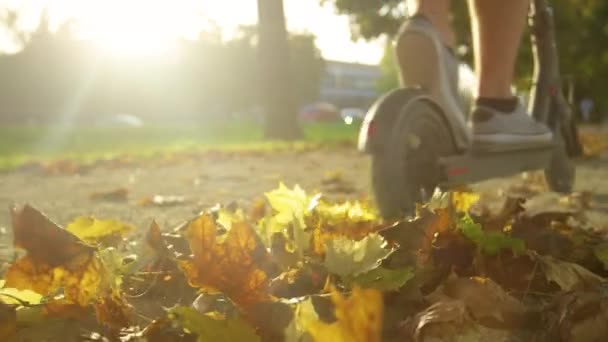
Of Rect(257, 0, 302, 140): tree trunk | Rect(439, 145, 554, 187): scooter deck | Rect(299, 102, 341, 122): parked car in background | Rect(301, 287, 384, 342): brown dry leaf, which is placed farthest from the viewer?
Rect(299, 102, 341, 122): parked car in background

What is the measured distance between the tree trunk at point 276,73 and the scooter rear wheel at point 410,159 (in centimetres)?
1188

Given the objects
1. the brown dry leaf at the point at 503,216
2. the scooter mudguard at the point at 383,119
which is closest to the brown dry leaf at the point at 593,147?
the scooter mudguard at the point at 383,119

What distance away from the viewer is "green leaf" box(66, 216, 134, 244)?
1.82 meters

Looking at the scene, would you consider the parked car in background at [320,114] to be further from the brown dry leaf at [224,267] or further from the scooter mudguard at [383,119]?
the brown dry leaf at [224,267]

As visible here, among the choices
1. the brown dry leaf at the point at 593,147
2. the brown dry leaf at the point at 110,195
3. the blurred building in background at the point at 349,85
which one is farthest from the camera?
the blurred building in background at the point at 349,85

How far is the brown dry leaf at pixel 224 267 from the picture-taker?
1.33 m

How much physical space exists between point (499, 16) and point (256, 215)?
1.22 meters

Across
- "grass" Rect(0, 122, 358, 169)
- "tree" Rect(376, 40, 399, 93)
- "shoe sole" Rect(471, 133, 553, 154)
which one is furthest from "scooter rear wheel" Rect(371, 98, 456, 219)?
"tree" Rect(376, 40, 399, 93)

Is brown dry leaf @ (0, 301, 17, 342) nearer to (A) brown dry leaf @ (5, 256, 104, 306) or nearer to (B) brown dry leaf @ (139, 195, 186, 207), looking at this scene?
(A) brown dry leaf @ (5, 256, 104, 306)

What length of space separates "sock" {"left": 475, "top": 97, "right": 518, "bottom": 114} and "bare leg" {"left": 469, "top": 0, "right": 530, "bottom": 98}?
0.6 inches

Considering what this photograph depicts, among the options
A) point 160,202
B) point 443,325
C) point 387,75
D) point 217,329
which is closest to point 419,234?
point 443,325

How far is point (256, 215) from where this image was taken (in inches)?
118

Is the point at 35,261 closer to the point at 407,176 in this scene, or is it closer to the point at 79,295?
the point at 79,295

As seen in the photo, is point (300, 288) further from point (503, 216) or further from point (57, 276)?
point (503, 216)
